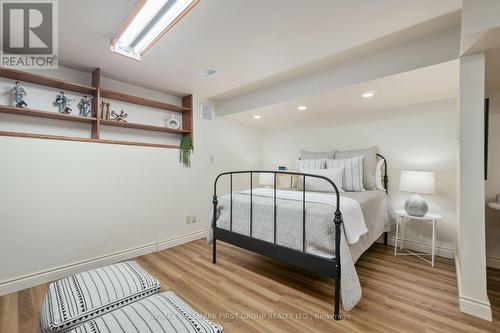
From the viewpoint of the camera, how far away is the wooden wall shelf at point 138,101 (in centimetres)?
266

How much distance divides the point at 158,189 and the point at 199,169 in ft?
2.32

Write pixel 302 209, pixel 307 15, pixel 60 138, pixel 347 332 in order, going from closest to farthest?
1. pixel 347 332
2. pixel 307 15
3. pixel 302 209
4. pixel 60 138

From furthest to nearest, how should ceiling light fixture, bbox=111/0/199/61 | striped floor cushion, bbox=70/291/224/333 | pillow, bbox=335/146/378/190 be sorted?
pillow, bbox=335/146/378/190 < ceiling light fixture, bbox=111/0/199/61 < striped floor cushion, bbox=70/291/224/333

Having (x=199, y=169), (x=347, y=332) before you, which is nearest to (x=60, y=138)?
(x=199, y=169)

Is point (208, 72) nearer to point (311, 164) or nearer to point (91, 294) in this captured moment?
point (311, 164)

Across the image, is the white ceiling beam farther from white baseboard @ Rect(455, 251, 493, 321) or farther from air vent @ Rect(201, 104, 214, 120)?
white baseboard @ Rect(455, 251, 493, 321)

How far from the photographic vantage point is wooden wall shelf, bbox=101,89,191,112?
→ 8.74 ft

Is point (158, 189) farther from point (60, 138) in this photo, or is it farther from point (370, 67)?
point (370, 67)

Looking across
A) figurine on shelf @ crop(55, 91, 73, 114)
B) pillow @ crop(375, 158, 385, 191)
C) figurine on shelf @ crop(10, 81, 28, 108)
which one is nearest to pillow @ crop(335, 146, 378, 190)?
pillow @ crop(375, 158, 385, 191)

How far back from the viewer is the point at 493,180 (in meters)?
2.24

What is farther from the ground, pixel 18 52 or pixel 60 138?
pixel 18 52

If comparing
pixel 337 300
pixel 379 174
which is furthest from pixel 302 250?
pixel 379 174

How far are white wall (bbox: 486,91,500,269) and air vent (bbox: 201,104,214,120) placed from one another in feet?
11.2

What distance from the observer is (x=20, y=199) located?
6.53 feet
